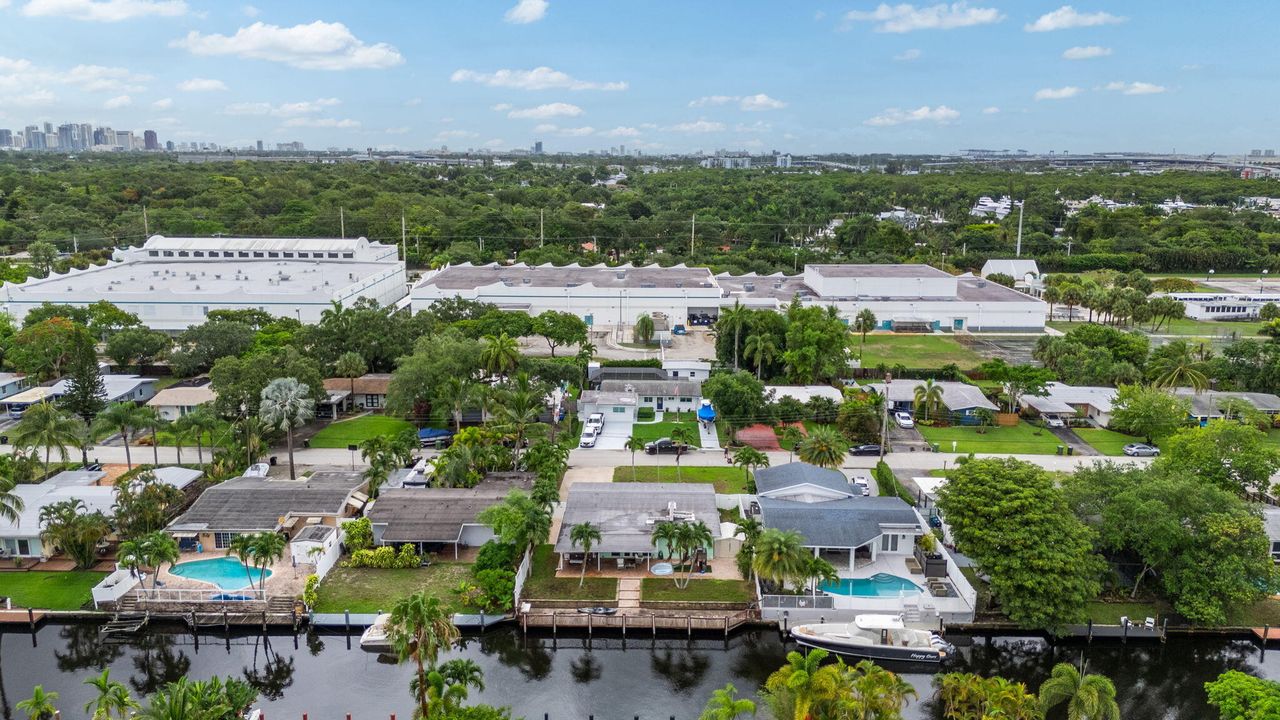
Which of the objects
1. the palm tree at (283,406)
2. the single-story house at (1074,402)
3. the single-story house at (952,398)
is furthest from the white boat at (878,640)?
the single-story house at (1074,402)

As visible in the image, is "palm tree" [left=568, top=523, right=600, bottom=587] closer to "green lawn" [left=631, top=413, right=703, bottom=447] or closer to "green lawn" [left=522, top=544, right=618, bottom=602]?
"green lawn" [left=522, top=544, right=618, bottom=602]

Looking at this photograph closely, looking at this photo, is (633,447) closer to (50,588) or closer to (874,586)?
(874,586)

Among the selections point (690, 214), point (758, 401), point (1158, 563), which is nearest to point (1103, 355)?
point (758, 401)

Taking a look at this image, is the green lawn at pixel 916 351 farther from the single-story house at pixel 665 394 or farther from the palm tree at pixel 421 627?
the palm tree at pixel 421 627

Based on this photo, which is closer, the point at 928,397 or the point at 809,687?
the point at 809,687

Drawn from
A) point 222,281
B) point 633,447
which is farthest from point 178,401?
point 222,281

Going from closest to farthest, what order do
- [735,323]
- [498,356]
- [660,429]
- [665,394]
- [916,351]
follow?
[498,356], [660,429], [665,394], [735,323], [916,351]

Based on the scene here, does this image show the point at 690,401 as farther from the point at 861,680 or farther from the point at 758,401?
the point at 861,680
